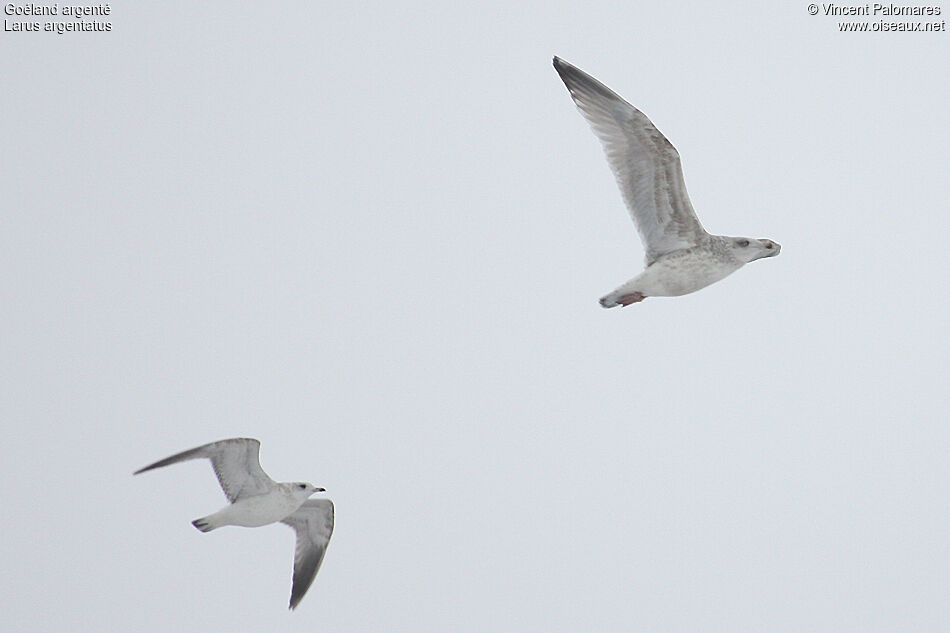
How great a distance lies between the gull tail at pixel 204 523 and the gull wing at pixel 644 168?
6.29 meters

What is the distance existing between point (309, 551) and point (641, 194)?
691 centimetres

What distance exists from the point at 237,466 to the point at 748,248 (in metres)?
6.87

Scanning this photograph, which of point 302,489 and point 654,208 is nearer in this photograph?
point 654,208

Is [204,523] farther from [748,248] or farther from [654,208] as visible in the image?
[748,248]

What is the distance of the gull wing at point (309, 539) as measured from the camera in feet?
65.1

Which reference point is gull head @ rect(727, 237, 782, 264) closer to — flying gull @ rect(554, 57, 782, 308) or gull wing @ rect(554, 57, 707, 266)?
flying gull @ rect(554, 57, 782, 308)

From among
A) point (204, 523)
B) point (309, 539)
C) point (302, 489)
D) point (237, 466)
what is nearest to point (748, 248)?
point (302, 489)

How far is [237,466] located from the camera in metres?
18.2

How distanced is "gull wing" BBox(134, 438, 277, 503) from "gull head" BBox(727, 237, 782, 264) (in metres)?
6.36

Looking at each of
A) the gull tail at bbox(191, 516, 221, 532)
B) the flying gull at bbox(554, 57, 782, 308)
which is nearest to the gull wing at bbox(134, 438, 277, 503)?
the gull tail at bbox(191, 516, 221, 532)

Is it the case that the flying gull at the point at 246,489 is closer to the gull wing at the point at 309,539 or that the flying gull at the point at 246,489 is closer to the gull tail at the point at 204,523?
the gull tail at the point at 204,523

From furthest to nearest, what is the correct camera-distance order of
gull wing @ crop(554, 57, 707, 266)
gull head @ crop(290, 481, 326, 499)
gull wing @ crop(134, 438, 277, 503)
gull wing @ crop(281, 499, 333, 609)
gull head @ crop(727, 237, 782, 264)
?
gull wing @ crop(281, 499, 333, 609)
gull head @ crop(290, 481, 326, 499)
gull wing @ crop(134, 438, 277, 503)
gull head @ crop(727, 237, 782, 264)
gull wing @ crop(554, 57, 707, 266)

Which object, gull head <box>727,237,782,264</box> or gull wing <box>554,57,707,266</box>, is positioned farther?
gull head <box>727,237,782,264</box>

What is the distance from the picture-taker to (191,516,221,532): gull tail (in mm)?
18062
